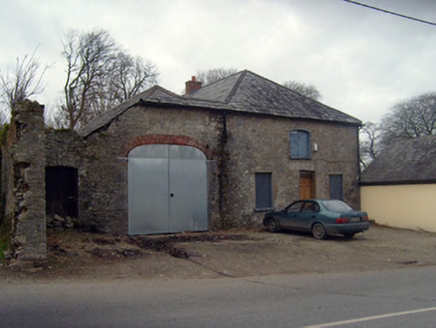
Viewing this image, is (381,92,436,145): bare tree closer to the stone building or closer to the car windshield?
the stone building

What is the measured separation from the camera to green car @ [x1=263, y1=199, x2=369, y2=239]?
1438 centimetres

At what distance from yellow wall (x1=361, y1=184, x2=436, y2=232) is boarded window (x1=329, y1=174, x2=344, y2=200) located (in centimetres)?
151

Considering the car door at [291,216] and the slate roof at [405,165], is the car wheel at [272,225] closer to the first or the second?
the car door at [291,216]

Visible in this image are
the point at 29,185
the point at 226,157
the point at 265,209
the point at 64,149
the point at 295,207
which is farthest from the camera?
the point at 265,209

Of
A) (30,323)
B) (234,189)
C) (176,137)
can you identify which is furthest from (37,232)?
(234,189)

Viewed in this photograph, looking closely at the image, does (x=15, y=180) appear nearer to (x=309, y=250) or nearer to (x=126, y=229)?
(x=126, y=229)

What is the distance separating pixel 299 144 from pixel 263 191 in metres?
3.07

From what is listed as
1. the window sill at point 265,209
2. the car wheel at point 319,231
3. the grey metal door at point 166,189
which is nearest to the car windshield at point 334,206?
the car wheel at point 319,231

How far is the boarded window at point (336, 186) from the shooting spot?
20.4 m

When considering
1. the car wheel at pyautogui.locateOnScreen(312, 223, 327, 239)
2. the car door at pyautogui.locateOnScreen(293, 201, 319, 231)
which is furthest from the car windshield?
the car wheel at pyautogui.locateOnScreen(312, 223, 327, 239)

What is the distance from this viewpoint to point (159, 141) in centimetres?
1562

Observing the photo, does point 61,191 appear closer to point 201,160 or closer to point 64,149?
point 64,149

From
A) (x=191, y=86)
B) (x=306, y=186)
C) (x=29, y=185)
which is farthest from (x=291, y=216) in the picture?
(x=191, y=86)

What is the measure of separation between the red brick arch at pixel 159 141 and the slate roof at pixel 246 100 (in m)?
1.08
